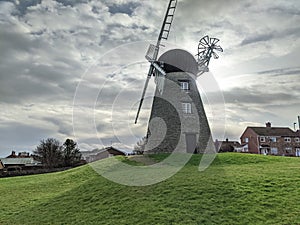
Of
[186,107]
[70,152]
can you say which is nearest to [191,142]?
[186,107]

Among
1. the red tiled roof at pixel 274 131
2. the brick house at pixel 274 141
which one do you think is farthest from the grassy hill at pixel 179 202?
the red tiled roof at pixel 274 131

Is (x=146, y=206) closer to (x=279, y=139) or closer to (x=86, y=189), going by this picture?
(x=86, y=189)

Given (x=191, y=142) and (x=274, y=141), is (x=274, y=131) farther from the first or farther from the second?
(x=191, y=142)

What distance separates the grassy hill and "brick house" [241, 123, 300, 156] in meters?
43.1

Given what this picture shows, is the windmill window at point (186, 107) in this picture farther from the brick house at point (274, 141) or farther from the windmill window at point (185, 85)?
the brick house at point (274, 141)

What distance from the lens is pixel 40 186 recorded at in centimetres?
2175

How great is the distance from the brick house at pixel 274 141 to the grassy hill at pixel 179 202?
43.1 meters

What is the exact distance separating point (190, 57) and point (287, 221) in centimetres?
1887

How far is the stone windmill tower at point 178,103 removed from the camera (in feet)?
82.3

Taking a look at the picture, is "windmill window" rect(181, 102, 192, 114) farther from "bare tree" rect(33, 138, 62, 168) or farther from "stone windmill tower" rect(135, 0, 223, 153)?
"bare tree" rect(33, 138, 62, 168)

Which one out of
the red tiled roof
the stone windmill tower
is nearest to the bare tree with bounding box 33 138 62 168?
the stone windmill tower

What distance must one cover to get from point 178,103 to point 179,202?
14.3 metres

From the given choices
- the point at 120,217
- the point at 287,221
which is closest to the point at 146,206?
the point at 120,217

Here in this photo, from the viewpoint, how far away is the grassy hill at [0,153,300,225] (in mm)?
10867
